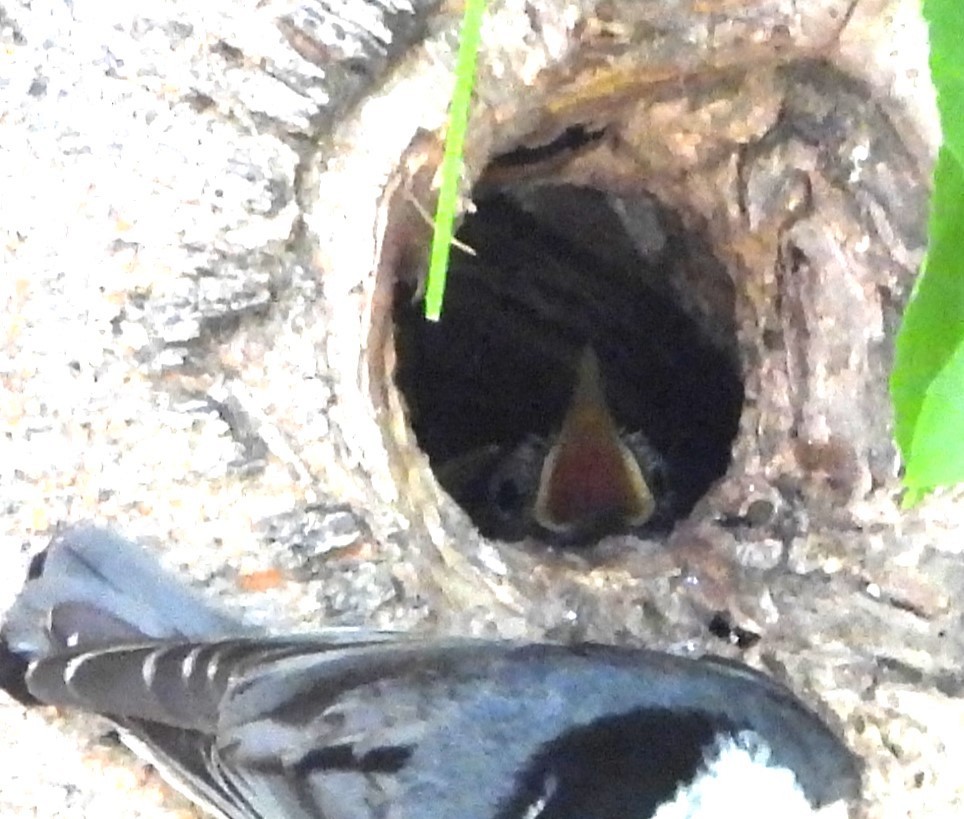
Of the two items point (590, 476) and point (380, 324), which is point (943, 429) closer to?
point (380, 324)

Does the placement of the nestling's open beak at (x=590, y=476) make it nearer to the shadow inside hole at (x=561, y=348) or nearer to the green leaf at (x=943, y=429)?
the shadow inside hole at (x=561, y=348)

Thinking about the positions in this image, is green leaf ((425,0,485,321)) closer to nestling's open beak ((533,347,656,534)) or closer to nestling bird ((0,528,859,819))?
nestling bird ((0,528,859,819))

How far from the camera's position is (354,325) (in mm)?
899

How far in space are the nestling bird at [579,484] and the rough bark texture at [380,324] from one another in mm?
251

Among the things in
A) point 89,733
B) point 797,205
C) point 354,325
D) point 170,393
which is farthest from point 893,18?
point 89,733

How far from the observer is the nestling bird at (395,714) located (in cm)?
82

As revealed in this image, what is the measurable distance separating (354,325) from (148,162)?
0.16 metres

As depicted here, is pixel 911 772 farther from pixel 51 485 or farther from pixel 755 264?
pixel 51 485

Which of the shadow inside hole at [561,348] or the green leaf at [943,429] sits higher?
the green leaf at [943,429]

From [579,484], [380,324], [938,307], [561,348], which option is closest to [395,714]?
[380,324]

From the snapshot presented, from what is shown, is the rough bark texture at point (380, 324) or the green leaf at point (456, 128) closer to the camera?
the green leaf at point (456, 128)

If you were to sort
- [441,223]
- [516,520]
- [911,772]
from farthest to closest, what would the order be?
[516,520]
[911,772]
[441,223]

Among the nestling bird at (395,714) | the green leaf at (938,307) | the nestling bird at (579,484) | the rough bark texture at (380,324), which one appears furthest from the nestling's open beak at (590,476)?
the green leaf at (938,307)

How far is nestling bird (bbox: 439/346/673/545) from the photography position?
132 centimetres
